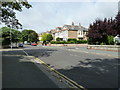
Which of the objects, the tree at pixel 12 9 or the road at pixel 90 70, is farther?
the tree at pixel 12 9

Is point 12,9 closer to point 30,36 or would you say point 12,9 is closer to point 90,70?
point 90,70

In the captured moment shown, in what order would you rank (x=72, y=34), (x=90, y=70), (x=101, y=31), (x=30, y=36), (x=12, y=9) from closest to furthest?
(x=90, y=70), (x=12, y=9), (x=101, y=31), (x=72, y=34), (x=30, y=36)

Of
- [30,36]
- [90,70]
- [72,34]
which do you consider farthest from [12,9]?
[30,36]

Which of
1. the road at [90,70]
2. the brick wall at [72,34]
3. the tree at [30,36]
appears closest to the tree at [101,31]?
the road at [90,70]

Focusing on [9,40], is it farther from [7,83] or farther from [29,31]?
[29,31]

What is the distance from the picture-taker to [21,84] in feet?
15.8

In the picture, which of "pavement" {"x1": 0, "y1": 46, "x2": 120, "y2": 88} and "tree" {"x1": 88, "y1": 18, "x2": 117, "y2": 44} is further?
"tree" {"x1": 88, "y1": 18, "x2": 117, "y2": 44}

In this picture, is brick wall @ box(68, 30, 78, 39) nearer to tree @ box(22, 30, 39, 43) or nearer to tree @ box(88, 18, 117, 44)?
tree @ box(88, 18, 117, 44)

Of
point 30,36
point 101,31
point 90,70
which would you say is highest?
point 30,36

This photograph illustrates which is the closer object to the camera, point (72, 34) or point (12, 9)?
point (12, 9)

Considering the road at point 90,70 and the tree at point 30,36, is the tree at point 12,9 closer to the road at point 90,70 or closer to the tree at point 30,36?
the road at point 90,70

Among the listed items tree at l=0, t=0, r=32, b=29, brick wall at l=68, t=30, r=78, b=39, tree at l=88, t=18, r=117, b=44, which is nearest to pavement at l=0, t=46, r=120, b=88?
tree at l=0, t=0, r=32, b=29

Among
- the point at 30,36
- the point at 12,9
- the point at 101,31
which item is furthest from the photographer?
the point at 30,36

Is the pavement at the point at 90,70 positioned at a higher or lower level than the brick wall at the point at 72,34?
lower
